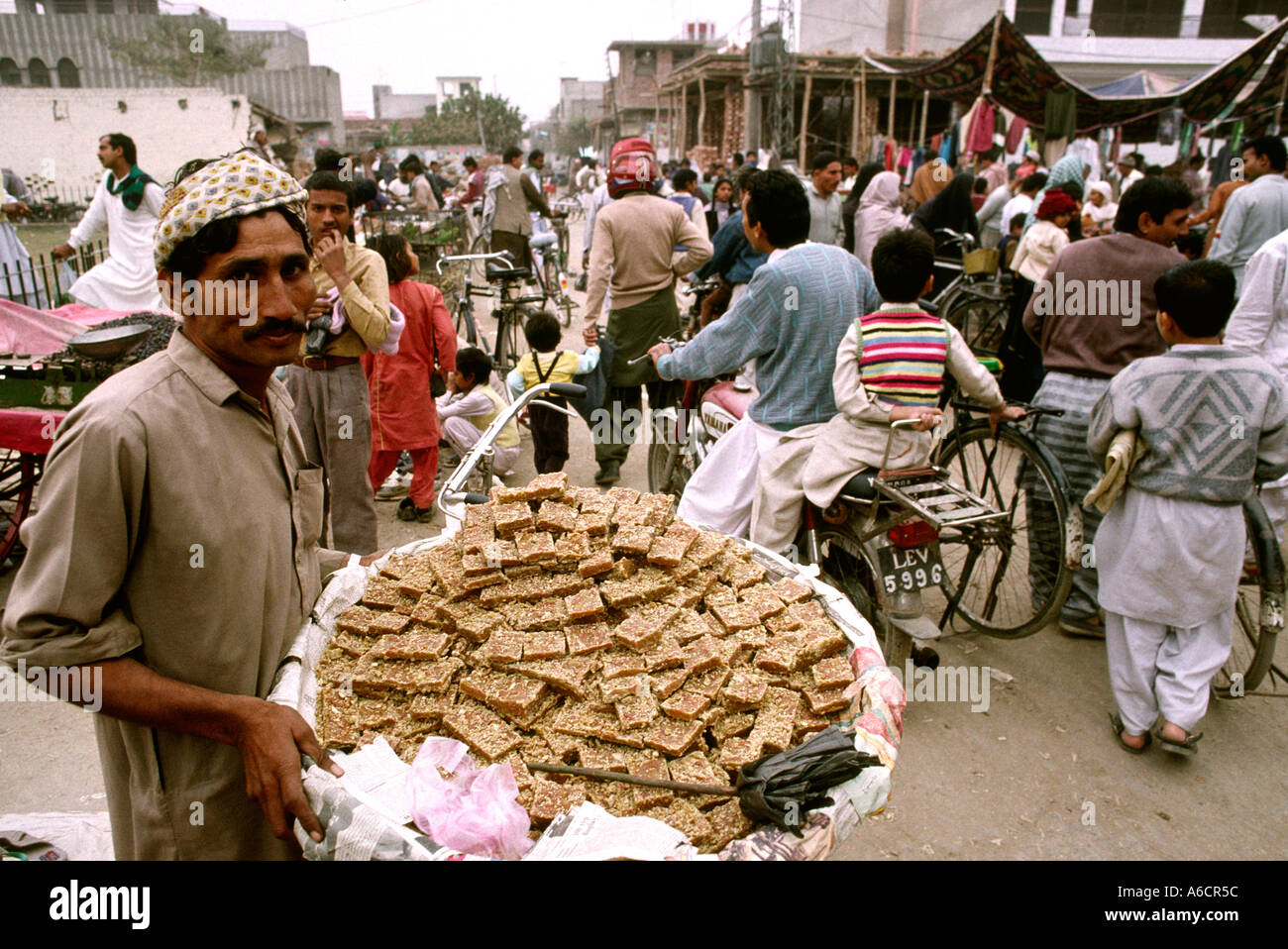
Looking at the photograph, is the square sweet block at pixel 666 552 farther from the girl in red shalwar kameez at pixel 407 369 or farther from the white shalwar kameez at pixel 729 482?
the girl in red shalwar kameez at pixel 407 369

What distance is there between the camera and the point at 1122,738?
359 cm

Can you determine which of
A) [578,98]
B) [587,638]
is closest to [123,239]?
[587,638]

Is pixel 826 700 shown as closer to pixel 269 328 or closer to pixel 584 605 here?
pixel 584 605

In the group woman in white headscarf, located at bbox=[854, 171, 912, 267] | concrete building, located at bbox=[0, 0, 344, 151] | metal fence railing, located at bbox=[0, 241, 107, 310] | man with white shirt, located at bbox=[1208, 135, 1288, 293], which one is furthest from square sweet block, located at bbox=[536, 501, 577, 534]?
concrete building, located at bbox=[0, 0, 344, 151]

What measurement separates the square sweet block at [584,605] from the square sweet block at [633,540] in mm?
163

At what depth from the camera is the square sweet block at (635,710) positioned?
73.6 inches

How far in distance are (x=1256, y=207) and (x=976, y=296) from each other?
3.01 m

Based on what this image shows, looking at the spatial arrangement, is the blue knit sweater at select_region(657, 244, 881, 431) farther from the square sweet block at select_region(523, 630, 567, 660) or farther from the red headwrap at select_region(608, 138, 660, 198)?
the red headwrap at select_region(608, 138, 660, 198)

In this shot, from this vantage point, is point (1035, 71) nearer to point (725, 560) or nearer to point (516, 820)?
point (725, 560)

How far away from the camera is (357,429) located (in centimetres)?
436

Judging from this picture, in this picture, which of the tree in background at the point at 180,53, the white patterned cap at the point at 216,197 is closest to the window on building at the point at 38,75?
the tree in background at the point at 180,53

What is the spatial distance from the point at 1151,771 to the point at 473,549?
3.11 meters
